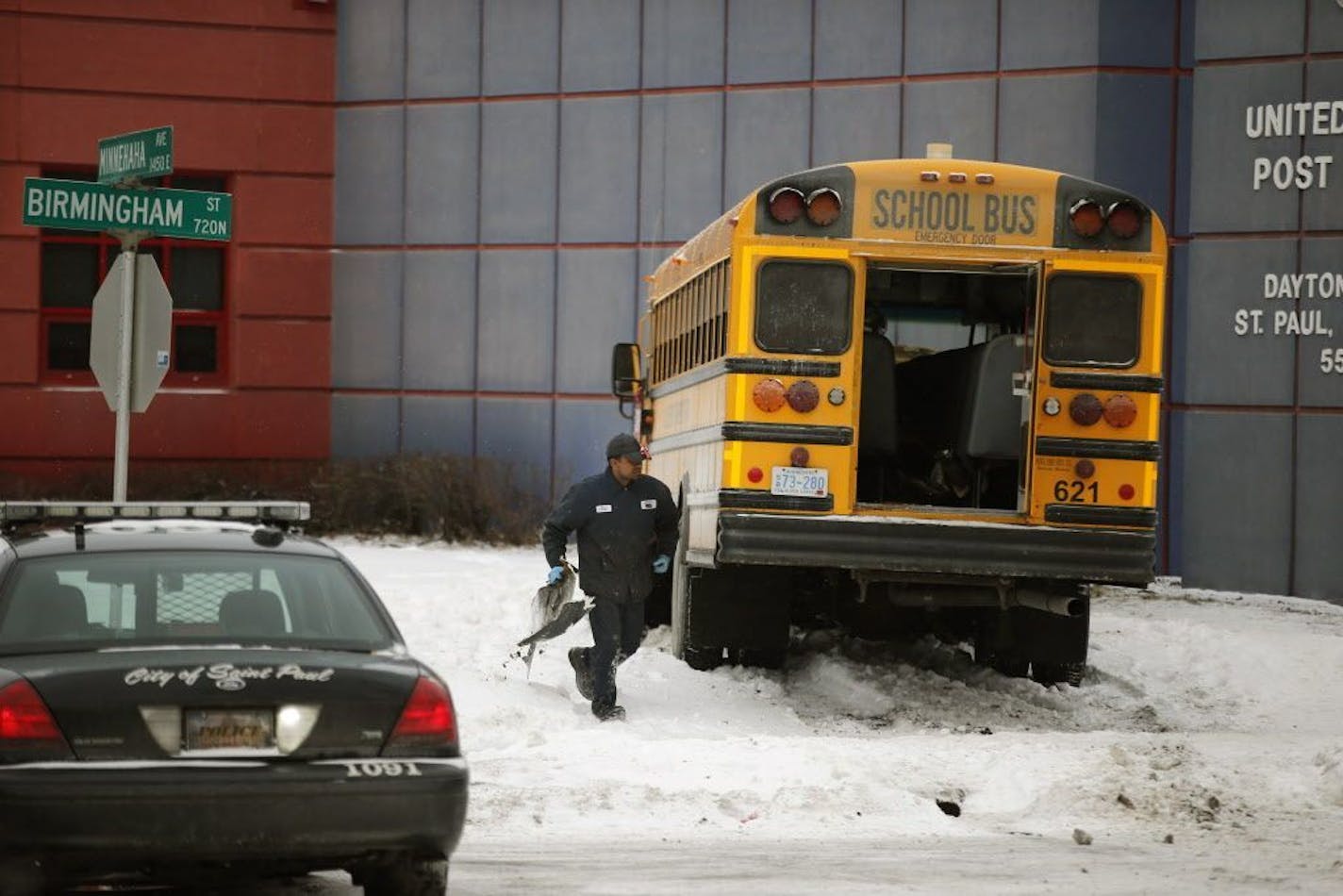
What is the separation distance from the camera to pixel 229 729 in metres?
6.57

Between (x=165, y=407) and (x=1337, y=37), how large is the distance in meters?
14.5

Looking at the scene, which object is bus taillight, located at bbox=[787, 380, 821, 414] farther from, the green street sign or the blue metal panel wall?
the blue metal panel wall

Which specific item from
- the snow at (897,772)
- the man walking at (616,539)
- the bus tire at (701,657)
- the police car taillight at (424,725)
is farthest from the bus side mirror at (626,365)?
the police car taillight at (424,725)

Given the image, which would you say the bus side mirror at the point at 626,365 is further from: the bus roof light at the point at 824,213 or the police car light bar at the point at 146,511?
the police car light bar at the point at 146,511

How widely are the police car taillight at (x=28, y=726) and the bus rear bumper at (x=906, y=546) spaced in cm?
688

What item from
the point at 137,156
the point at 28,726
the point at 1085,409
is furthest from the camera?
the point at 1085,409

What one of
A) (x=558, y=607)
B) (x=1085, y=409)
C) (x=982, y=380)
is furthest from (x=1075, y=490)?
(x=558, y=607)

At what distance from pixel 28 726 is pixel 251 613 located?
0.97 meters

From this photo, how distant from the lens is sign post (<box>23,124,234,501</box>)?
1203 cm

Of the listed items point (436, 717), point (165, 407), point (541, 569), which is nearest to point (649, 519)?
point (436, 717)

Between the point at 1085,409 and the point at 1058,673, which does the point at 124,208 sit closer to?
the point at 1085,409

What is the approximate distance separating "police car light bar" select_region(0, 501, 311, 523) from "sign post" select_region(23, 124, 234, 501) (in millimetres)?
3889

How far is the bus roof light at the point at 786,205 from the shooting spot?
13.1 meters

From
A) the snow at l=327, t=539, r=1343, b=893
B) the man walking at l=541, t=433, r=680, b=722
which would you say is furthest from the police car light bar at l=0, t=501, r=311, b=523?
the man walking at l=541, t=433, r=680, b=722
